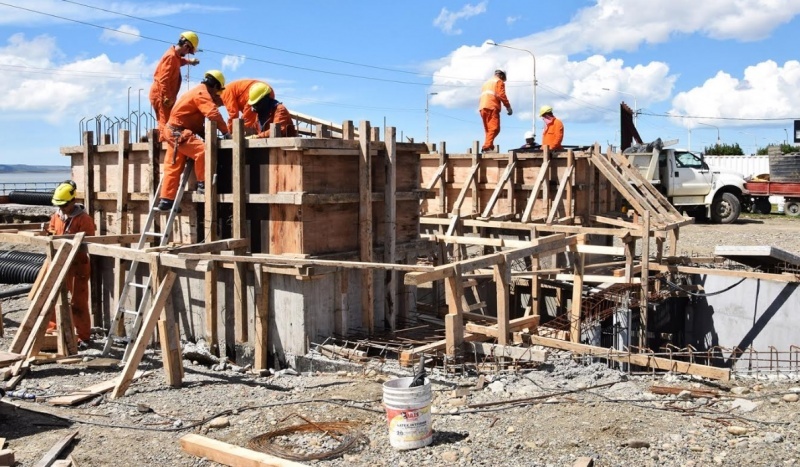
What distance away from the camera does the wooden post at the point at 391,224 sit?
10.2 m

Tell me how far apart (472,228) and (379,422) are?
7435mm

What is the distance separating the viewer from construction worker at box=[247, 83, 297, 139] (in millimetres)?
10797

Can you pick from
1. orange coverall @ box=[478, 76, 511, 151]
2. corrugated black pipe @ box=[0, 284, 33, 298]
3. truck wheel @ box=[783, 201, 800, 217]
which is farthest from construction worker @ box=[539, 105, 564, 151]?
truck wheel @ box=[783, 201, 800, 217]

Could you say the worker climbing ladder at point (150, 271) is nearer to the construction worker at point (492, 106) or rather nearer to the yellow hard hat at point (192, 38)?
the yellow hard hat at point (192, 38)

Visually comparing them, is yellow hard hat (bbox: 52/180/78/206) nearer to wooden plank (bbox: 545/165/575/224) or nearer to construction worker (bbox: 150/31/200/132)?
construction worker (bbox: 150/31/200/132)

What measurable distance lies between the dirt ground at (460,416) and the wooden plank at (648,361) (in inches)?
4.6

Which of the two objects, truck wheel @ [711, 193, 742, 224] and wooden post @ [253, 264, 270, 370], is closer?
wooden post @ [253, 264, 270, 370]

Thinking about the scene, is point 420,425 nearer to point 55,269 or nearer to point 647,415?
point 647,415

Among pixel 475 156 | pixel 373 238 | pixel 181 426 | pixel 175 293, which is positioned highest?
pixel 475 156

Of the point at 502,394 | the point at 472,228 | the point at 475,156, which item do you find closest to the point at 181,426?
the point at 502,394

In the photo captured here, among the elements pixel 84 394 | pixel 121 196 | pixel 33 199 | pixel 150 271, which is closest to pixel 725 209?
pixel 121 196

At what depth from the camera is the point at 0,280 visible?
1569 centimetres

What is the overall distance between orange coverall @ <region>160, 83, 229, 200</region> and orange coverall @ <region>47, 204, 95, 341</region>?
4.93 feet

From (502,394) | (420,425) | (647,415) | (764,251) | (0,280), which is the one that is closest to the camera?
(420,425)
